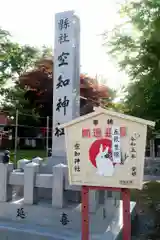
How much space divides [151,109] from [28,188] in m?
3.63

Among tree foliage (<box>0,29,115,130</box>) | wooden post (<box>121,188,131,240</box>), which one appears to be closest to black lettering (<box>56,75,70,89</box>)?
wooden post (<box>121,188,131,240</box>)

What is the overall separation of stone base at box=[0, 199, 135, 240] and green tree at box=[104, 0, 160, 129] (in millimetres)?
2750

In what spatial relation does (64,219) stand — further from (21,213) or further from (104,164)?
(104,164)

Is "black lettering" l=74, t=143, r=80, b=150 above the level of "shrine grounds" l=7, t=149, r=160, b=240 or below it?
above

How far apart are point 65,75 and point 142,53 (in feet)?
5.57

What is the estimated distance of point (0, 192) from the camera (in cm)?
515

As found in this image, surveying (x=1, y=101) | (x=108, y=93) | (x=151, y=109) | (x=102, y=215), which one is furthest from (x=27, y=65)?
(x=102, y=215)

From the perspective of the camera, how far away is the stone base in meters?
4.46

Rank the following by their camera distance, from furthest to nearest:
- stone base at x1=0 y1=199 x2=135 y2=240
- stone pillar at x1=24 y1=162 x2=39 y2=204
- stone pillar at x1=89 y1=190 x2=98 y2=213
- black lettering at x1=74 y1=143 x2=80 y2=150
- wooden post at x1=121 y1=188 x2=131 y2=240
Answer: stone pillar at x1=24 y1=162 x2=39 y2=204 → stone pillar at x1=89 y1=190 x2=98 y2=213 → stone base at x1=0 y1=199 x2=135 y2=240 → black lettering at x1=74 y1=143 x2=80 y2=150 → wooden post at x1=121 y1=188 x2=131 y2=240

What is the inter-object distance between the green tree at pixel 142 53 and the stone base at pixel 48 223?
9.02 ft

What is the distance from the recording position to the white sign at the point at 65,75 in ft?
19.7

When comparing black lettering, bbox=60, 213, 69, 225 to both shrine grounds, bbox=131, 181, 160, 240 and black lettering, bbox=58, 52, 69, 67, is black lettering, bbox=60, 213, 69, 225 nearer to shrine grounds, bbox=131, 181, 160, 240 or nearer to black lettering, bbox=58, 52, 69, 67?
shrine grounds, bbox=131, 181, 160, 240

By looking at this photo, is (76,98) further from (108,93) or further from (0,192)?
(108,93)

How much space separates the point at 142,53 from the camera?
5508mm
